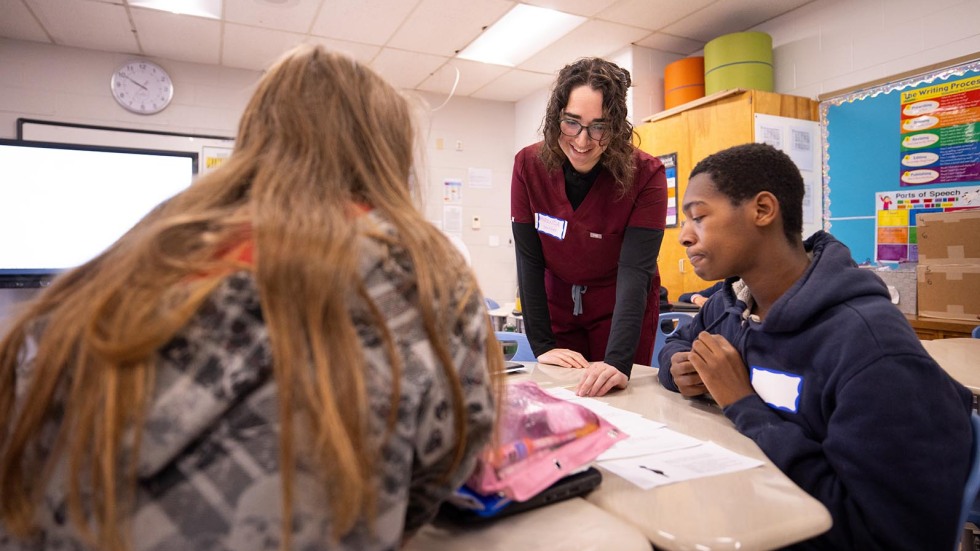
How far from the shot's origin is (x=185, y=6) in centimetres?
351

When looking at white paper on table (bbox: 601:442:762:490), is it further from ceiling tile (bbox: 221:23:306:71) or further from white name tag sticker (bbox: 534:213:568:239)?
ceiling tile (bbox: 221:23:306:71)

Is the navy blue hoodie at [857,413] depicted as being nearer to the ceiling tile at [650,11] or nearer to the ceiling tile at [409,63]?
the ceiling tile at [650,11]

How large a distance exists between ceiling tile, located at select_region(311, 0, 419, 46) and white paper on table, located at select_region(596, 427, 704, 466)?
310 cm

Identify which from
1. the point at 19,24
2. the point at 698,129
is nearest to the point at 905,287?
the point at 698,129

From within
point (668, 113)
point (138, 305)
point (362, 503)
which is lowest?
point (362, 503)

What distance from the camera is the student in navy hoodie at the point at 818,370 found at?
0.84 metres

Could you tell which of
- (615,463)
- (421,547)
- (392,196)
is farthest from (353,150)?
(615,463)

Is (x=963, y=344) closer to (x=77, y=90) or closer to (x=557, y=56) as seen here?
(x=557, y=56)

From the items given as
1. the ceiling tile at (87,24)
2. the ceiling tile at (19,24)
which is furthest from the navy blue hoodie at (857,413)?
the ceiling tile at (19,24)

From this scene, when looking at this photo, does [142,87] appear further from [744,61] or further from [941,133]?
[941,133]

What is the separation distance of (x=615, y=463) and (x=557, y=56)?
3990 mm

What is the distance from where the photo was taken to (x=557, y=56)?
14.3ft

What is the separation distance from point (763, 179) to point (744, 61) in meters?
2.71

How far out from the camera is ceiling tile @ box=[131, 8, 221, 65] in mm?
3631
